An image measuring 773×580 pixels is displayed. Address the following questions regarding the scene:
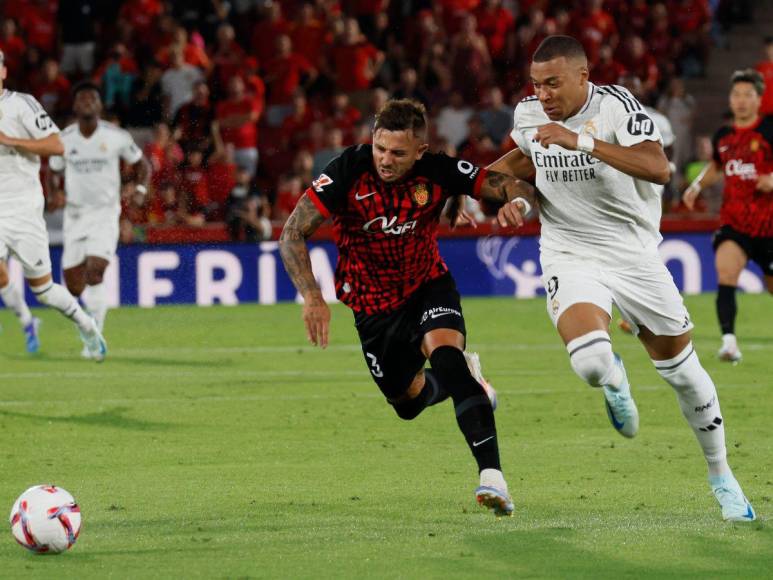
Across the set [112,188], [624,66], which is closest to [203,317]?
[112,188]

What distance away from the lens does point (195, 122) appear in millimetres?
18906

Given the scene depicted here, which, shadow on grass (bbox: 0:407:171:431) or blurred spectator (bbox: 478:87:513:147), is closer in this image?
shadow on grass (bbox: 0:407:171:431)

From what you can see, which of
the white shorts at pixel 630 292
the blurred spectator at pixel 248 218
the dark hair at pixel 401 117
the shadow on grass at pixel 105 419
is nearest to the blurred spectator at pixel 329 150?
the blurred spectator at pixel 248 218

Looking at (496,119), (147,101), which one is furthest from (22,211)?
(496,119)

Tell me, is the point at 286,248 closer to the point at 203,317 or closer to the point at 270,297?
the point at 203,317

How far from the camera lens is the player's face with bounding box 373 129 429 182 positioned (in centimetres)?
666

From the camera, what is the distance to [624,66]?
21.2 meters

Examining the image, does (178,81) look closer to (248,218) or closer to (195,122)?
(195,122)

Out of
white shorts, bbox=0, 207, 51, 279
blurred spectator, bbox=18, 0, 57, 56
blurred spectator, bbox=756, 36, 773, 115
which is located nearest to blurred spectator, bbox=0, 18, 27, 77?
blurred spectator, bbox=18, 0, 57, 56

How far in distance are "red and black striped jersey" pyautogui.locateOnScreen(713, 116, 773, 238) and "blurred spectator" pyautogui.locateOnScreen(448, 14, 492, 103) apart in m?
8.03

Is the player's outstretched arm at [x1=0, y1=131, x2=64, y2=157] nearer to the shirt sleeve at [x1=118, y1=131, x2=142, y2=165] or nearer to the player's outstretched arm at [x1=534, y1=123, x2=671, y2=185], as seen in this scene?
the shirt sleeve at [x1=118, y1=131, x2=142, y2=165]

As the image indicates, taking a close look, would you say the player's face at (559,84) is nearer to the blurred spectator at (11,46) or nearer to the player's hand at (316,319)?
the player's hand at (316,319)

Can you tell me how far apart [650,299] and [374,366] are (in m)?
1.53

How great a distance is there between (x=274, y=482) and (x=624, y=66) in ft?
49.0
